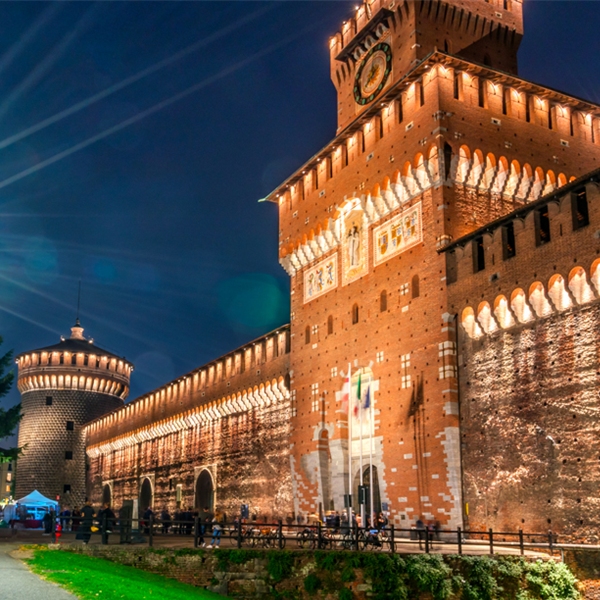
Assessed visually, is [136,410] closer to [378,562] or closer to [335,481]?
[335,481]

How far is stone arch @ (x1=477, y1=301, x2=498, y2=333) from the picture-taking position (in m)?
21.4

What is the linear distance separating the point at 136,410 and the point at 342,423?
1059 inches

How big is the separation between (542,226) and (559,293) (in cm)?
227

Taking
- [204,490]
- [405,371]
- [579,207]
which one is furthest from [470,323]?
[204,490]

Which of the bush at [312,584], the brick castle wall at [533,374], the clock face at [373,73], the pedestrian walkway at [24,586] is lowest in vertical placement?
the bush at [312,584]

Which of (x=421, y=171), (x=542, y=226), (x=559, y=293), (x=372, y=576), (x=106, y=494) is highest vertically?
(x=421, y=171)

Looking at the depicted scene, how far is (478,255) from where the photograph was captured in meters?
22.5

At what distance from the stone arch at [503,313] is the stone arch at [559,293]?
160 cm

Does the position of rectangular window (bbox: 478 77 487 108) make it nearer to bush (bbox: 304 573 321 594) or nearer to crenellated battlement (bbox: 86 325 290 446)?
crenellated battlement (bbox: 86 325 290 446)

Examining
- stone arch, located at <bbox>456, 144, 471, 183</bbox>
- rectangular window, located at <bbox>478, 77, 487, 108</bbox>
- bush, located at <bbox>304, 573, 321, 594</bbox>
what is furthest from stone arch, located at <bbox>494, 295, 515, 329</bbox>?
bush, located at <bbox>304, 573, 321, 594</bbox>

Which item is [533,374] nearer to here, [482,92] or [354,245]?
[354,245]

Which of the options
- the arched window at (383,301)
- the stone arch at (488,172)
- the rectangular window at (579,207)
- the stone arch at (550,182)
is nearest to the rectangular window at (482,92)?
the stone arch at (488,172)

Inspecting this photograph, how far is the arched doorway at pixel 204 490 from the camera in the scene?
40469 millimetres

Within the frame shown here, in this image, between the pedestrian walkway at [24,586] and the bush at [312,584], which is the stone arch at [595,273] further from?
the pedestrian walkway at [24,586]
